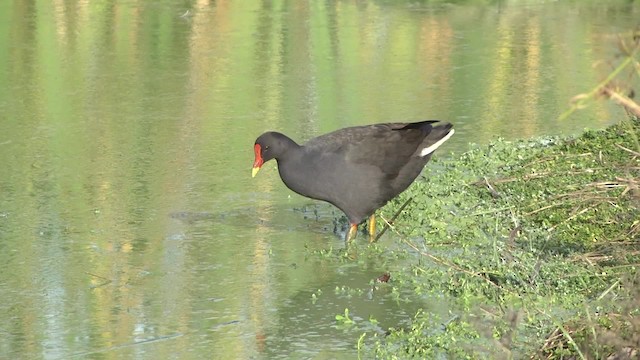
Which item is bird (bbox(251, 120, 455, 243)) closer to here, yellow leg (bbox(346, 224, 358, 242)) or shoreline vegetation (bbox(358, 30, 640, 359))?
yellow leg (bbox(346, 224, 358, 242))

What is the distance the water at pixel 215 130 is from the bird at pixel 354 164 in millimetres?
242

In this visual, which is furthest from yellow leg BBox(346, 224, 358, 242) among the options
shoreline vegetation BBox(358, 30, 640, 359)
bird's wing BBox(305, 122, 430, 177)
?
bird's wing BBox(305, 122, 430, 177)

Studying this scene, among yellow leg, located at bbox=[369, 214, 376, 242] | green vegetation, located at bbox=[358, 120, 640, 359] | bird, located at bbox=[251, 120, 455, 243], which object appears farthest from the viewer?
yellow leg, located at bbox=[369, 214, 376, 242]

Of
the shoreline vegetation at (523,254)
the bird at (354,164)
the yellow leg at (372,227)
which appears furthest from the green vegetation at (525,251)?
the bird at (354,164)

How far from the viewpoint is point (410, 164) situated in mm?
6609

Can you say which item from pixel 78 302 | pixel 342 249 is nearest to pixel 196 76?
pixel 342 249

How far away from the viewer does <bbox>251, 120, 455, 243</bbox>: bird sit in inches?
251

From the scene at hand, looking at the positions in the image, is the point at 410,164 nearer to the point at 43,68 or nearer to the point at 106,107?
the point at 106,107

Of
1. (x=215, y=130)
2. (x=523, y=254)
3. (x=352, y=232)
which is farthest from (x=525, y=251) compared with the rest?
(x=215, y=130)

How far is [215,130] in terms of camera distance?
8977 mm

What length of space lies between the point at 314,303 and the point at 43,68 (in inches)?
251

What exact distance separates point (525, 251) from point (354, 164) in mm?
1034

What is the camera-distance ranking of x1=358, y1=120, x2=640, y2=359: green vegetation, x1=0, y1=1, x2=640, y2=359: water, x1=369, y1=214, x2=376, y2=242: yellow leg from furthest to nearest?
1. x1=369, y1=214, x2=376, y2=242: yellow leg
2. x1=0, y1=1, x2=640, y2=359: water
3. x1=358, y1=120, x2=640, y2=359: green vegetation

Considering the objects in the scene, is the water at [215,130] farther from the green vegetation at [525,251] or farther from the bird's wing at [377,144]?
the bird's wing at [377,144]
